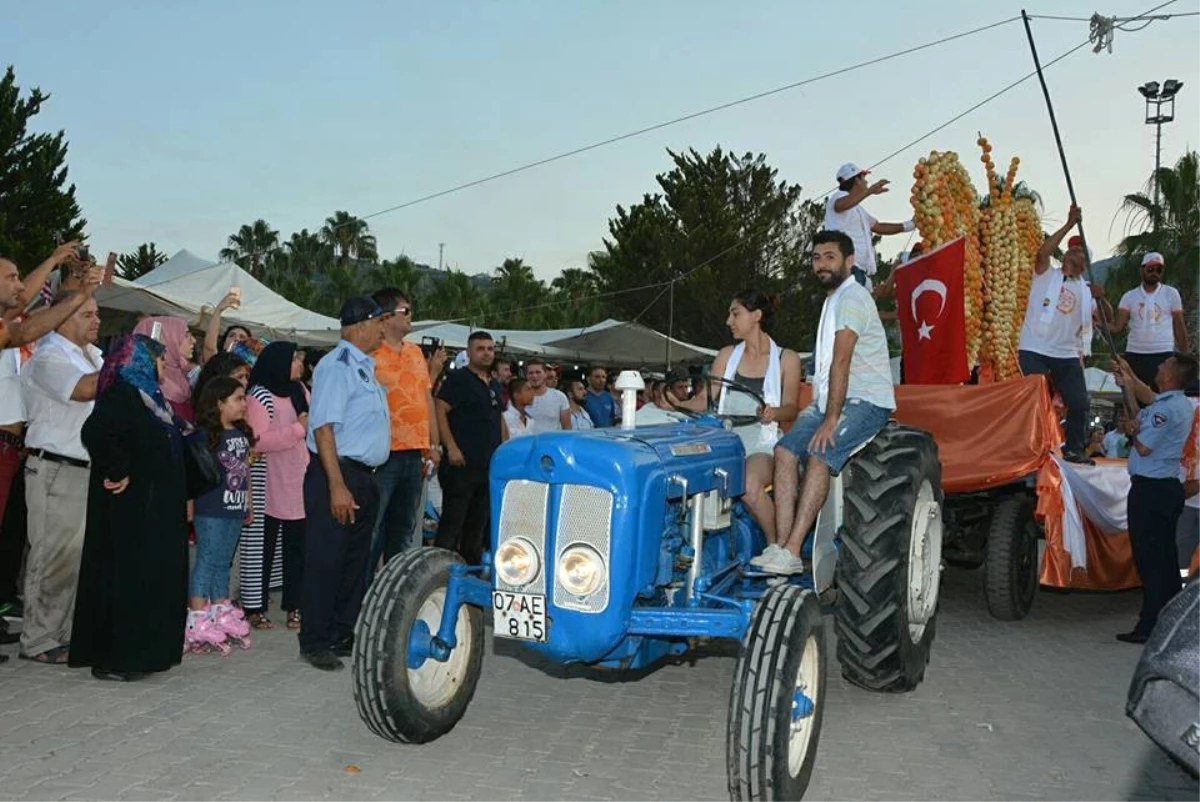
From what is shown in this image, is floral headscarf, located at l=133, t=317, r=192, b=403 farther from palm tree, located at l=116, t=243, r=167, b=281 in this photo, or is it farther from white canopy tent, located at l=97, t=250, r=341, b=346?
palm tree, located at l=116, t=243, r=167, b=281

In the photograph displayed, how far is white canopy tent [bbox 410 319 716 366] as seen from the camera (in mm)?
23172

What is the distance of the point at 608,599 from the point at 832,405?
1.70m

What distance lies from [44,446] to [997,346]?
6.50 metres

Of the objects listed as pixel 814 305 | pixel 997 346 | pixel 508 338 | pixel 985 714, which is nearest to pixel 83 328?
pixel 985 714

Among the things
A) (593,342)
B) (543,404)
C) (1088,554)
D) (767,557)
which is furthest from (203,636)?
(593,342)

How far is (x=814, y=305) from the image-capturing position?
43.8 m

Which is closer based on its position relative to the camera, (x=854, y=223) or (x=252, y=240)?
(x=854, y=223)

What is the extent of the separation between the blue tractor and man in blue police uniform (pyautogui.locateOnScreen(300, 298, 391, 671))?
4.43 ft

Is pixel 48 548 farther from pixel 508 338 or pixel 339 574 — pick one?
pixel 508 338

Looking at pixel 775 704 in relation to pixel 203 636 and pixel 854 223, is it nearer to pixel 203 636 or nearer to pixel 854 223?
pixel 203 636

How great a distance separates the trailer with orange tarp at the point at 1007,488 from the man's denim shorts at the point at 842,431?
1.42 meters

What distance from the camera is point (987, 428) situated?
7.50 meters

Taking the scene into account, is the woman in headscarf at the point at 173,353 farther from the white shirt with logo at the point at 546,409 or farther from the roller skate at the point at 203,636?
the white shirt with logo at the point at 546,409

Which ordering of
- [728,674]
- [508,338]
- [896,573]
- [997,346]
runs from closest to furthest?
1. [896,573]
2. [728,674]
3. [997,346]
4. [508,338]
